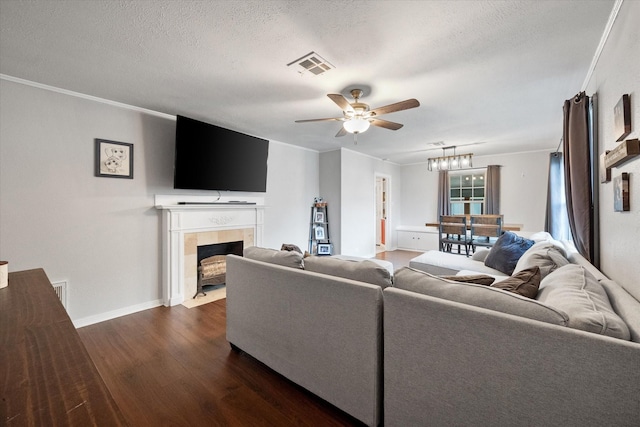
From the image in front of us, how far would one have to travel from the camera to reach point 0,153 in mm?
2465

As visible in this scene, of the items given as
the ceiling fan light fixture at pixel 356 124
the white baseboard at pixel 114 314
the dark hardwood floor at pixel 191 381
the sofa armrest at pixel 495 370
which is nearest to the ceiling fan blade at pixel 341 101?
the ceiling fan light fixture at pixel 356 124

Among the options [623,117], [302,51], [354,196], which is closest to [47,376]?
[302,51]

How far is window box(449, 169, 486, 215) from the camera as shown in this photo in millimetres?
6789

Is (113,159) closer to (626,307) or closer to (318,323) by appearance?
(318,323)

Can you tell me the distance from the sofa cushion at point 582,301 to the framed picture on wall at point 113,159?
3.93 m

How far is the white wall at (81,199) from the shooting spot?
255 cm

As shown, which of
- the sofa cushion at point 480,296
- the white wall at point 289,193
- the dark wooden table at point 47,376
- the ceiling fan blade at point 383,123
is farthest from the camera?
the white wall at point 289,193

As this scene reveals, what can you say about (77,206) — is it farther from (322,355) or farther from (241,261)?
(322,355)

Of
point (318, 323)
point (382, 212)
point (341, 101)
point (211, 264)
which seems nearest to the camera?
point (318, 323)

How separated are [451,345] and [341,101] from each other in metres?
2.02

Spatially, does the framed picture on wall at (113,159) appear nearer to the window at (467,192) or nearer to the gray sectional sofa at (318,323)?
the gray sectional sofa at (318,323)

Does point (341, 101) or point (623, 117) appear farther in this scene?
point (341, 101)

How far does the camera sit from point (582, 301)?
3.81 ft

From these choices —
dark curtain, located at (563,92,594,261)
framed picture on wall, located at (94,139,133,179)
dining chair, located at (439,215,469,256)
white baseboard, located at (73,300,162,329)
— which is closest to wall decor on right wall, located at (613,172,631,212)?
dark curtain, located at (563,92,594,261)
